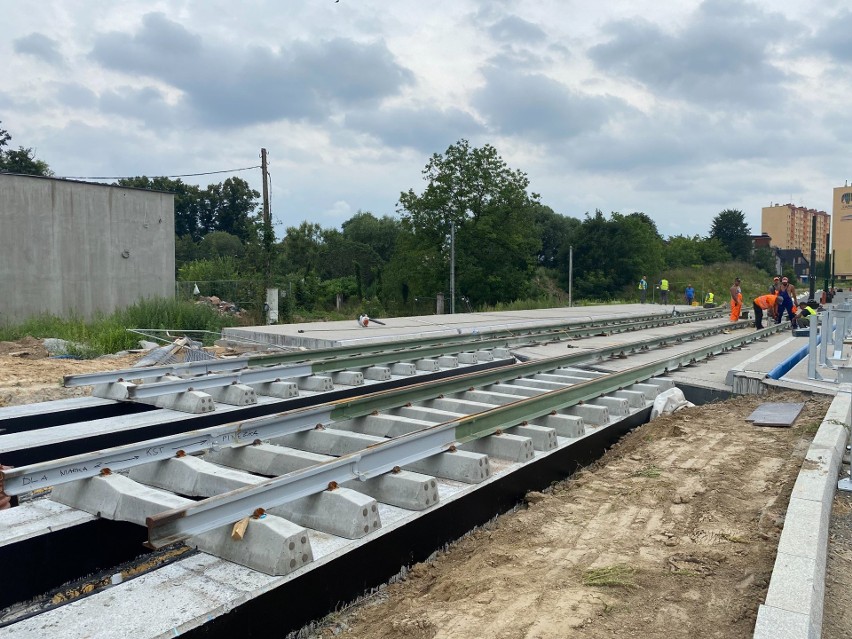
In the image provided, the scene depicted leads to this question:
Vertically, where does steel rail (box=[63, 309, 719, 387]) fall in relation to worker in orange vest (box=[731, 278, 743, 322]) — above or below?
below

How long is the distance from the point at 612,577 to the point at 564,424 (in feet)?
8.87

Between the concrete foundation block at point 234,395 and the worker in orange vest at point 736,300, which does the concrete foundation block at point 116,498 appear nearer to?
the concrete foundation block at point 234,395

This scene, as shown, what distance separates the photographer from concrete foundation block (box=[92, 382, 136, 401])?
23.1 ft

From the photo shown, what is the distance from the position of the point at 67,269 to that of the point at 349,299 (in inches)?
1556

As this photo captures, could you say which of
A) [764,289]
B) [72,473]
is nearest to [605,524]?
[72,473]

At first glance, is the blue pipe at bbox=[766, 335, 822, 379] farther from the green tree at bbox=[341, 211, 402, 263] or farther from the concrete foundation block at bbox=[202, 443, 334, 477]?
the green tree at bbox=[341, 211, 402, 263]

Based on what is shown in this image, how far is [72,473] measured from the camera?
411 centimetres

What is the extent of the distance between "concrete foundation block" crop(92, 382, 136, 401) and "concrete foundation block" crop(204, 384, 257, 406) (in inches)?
30.8

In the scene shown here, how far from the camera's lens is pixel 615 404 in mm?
7504

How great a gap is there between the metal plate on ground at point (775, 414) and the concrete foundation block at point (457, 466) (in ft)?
13.5

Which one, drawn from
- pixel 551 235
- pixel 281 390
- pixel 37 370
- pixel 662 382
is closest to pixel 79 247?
pixel 37 370

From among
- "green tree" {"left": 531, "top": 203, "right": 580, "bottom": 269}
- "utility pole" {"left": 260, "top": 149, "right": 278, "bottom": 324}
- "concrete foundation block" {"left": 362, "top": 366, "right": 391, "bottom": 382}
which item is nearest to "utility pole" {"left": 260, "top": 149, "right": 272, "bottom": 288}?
"utility pole" {"left": 260, "top": 149, "right": 278, "bottom": 324}

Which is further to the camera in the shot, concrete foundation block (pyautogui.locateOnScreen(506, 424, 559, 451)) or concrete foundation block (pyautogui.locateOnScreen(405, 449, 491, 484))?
concrete foundation block (pyautogui.locateOnScreen(506, 424, 559, 451))

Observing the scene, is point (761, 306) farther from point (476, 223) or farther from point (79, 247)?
point (476, 223)
